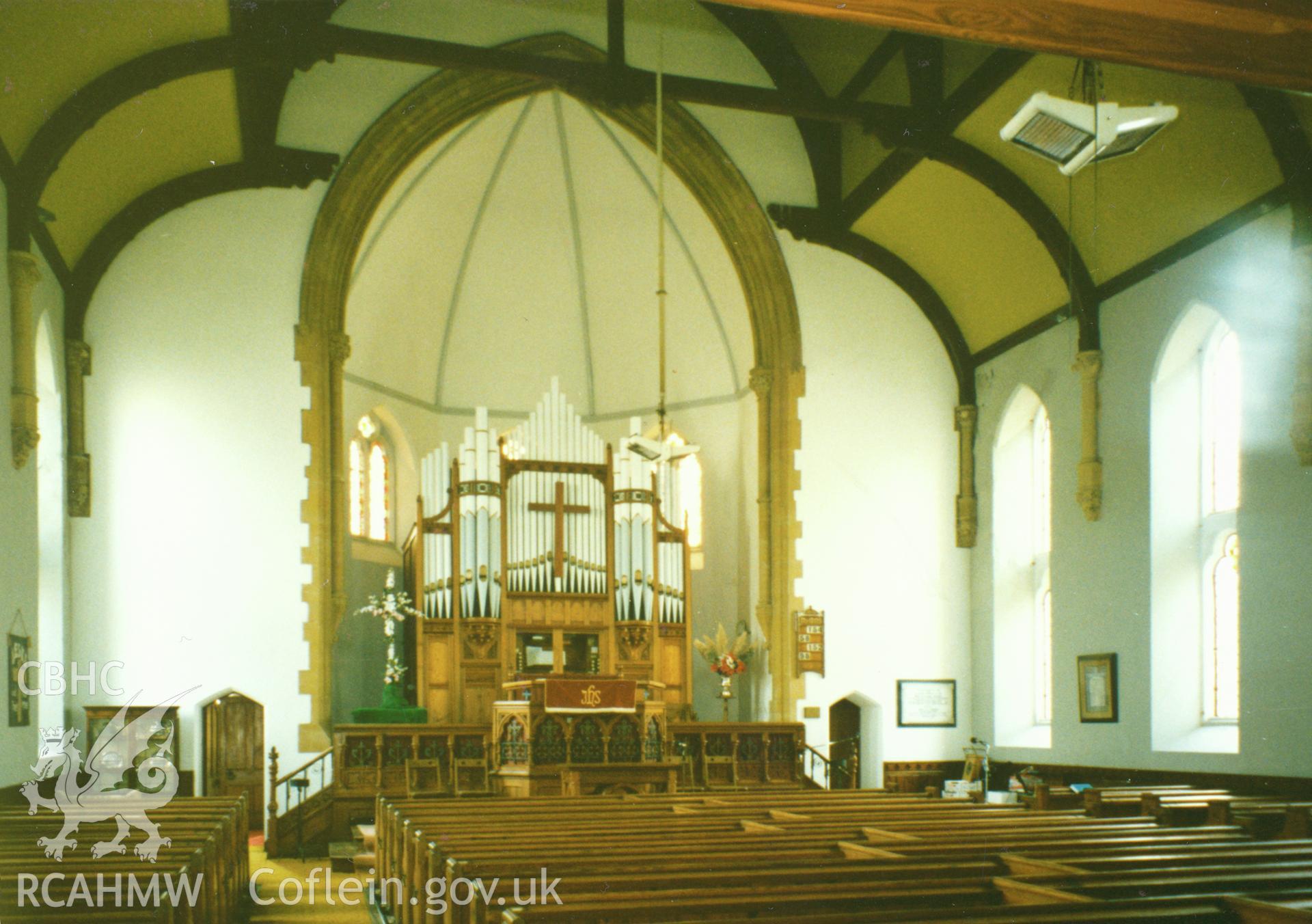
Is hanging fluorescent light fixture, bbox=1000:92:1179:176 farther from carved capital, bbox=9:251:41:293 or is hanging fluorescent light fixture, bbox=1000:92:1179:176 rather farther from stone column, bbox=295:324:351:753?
stone column, bbox=295:324:351:753

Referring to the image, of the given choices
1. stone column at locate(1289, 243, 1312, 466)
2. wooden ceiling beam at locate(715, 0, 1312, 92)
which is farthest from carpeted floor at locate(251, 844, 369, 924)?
stone column at locate(1289, 243, 1312, 466)

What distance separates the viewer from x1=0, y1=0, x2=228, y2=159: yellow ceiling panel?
29.1 ft

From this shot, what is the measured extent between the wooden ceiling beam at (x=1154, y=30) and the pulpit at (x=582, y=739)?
7645mm

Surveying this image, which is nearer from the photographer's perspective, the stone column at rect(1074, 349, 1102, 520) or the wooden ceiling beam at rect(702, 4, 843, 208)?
the stone column at rect(1074, 349, 1102, 520)

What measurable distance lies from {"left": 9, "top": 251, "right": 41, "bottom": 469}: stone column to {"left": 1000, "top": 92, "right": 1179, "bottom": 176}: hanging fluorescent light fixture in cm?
754

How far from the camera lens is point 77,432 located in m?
12.2

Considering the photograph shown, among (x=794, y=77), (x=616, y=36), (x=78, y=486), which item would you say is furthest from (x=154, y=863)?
(x=794, y=77)

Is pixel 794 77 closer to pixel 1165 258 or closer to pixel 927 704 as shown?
pixel 1165 258

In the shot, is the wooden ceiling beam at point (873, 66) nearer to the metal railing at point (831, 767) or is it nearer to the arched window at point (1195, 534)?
the arched window at point (1195, 534)

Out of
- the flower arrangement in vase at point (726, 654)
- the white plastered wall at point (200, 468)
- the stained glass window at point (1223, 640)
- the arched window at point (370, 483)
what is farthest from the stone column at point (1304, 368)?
the arched window at point (370, 483)

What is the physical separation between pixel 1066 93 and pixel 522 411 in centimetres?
924

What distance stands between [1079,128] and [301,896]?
7528 millimetres

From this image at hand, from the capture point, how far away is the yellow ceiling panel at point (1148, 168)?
10266mm

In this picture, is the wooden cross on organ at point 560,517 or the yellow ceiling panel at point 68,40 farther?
the wooden cross on organ at point 560,517
